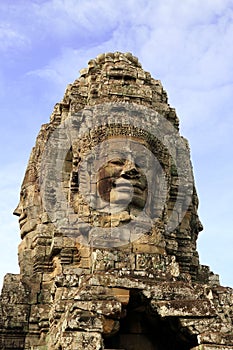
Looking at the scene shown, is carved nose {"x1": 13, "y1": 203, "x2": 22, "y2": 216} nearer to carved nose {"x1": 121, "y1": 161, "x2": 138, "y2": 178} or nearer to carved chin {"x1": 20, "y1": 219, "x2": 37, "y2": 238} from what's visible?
carved chin {"x1": 20, "y1": 219, "x2": 37, "y2": 238}

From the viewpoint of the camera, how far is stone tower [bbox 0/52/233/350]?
25.9 feet

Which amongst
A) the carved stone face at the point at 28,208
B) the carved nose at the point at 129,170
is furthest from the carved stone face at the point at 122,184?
the carved stone face at the point at 28,208

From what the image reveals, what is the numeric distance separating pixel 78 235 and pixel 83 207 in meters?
0.58

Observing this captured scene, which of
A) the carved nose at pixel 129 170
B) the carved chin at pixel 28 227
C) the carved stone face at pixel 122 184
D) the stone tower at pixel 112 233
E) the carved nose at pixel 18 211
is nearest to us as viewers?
the stone tower at pixel 112 233

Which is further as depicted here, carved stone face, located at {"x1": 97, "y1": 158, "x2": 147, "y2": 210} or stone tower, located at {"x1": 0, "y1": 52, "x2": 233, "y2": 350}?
carved stone face, located at {"x1": 97, "y1": 158, "x2": 147, "y2": 210}

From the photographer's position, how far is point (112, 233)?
1021 centimetres

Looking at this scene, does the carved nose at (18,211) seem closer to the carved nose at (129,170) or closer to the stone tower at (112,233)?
the stone tower at (112,233)

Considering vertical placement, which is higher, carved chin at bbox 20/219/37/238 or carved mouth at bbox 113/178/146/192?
carved chin at bbox 20/219/37/238

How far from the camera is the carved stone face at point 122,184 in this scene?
1070 centimetres

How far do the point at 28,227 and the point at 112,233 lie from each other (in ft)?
11.0

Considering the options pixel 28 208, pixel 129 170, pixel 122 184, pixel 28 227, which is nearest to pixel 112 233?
pixel 122 184

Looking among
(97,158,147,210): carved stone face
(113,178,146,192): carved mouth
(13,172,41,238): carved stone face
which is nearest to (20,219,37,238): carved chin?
(13,172,41,238): carved stone face

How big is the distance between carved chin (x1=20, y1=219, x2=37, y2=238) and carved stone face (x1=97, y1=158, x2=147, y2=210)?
2421mm

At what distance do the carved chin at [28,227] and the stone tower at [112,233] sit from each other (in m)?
0.03
